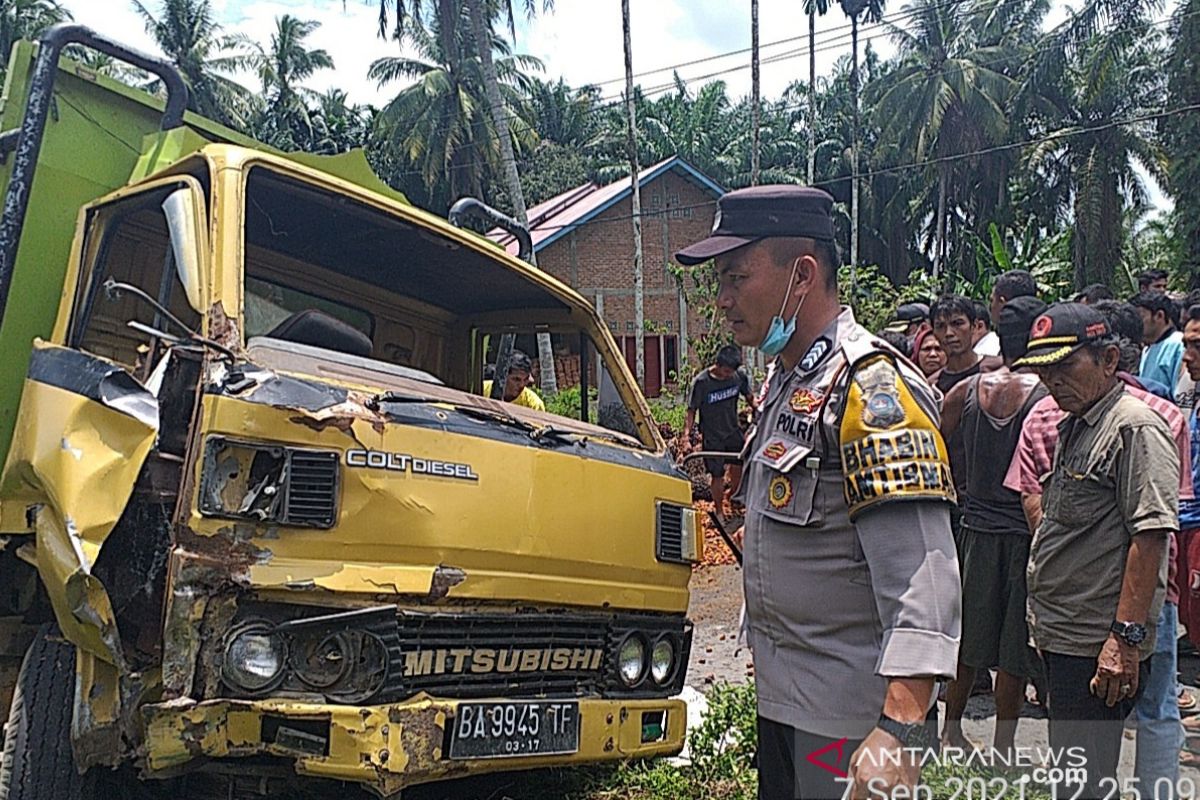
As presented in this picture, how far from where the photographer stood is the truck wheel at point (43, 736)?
328cm

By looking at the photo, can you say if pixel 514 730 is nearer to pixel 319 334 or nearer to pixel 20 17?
pixel 319 334

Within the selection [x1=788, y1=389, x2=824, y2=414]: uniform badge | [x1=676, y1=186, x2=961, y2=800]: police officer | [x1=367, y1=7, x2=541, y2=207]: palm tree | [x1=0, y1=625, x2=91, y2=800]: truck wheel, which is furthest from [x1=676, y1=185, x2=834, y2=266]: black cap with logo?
[x1=367, y1=7, x2=541, y2=207]: palm tree

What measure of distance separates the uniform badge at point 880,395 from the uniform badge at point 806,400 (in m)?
0.10

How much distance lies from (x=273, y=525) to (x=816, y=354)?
1.54 meters

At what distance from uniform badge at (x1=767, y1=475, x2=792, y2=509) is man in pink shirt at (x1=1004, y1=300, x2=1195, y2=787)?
1476 mm

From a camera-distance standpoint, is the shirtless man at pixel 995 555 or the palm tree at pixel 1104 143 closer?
the shirtless man at pixel 995 555

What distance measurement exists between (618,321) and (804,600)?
85.7ft

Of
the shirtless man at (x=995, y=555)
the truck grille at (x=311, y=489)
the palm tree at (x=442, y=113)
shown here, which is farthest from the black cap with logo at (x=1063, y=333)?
the palm tree at (x=442, y=113)

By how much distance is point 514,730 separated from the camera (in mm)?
3182

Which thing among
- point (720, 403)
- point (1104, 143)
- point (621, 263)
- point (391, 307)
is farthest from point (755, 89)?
point (391, 307)

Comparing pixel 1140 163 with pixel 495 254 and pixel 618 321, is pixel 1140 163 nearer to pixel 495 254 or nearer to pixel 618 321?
pixel 618 321

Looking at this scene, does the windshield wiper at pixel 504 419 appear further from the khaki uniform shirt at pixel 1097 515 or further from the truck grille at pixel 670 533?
the khaki uniform shirt at pixel 1097 515

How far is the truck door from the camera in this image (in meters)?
3.02

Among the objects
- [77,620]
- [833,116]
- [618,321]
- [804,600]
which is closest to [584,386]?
[77,620]
